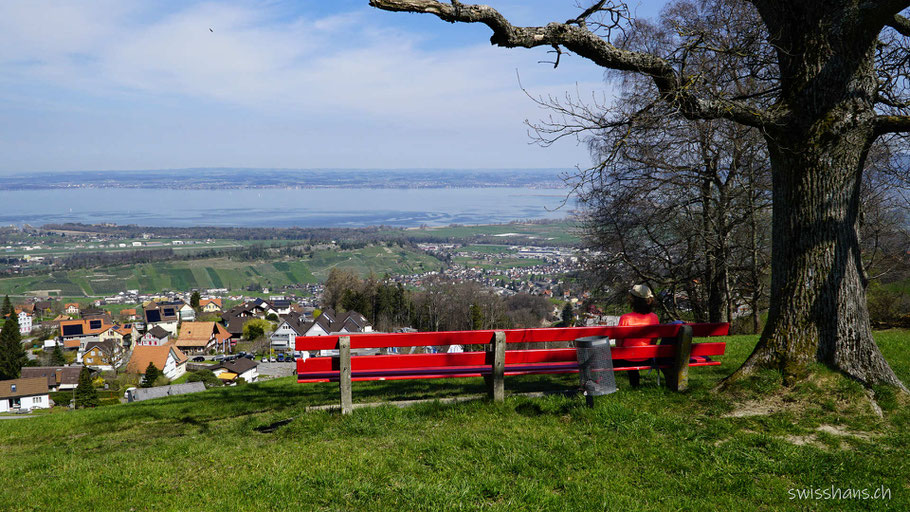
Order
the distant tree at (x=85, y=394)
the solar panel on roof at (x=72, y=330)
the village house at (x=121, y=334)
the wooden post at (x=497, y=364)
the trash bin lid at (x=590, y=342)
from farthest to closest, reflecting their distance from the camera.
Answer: the village house at (x=121, y=334), the solar panel on roof at (x=72, y=330), the distant tree at (x=85, y=394), the wooden post at (x=497, y=364), the trash bin lid at (x=590, y=342)

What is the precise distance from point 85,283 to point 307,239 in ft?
151

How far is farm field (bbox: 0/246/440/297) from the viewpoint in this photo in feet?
304

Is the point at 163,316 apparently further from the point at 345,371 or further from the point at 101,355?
the point at 345,371

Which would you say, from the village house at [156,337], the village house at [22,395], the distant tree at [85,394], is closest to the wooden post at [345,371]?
the distant tree at [85,394]

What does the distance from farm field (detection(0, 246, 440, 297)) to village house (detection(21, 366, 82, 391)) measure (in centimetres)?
4556

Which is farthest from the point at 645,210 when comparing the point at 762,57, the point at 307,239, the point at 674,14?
the point at 307,239

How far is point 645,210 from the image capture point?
612 inches

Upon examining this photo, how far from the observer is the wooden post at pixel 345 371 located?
634cm

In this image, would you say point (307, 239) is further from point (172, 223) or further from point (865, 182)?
point (865, 182)

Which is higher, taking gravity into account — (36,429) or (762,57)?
(762,57)

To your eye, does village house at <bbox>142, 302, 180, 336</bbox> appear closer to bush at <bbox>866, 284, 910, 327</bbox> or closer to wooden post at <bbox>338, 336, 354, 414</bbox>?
bush at <bbox>866, 284, 910, 327</bbox>

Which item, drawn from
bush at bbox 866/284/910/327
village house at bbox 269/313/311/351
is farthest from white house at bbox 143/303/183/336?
bush at bbox 866/284/910/327

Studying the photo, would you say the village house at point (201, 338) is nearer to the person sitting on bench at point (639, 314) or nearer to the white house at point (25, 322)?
the white house at point (25, 322)

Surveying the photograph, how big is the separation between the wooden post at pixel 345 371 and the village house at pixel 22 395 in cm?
3559
